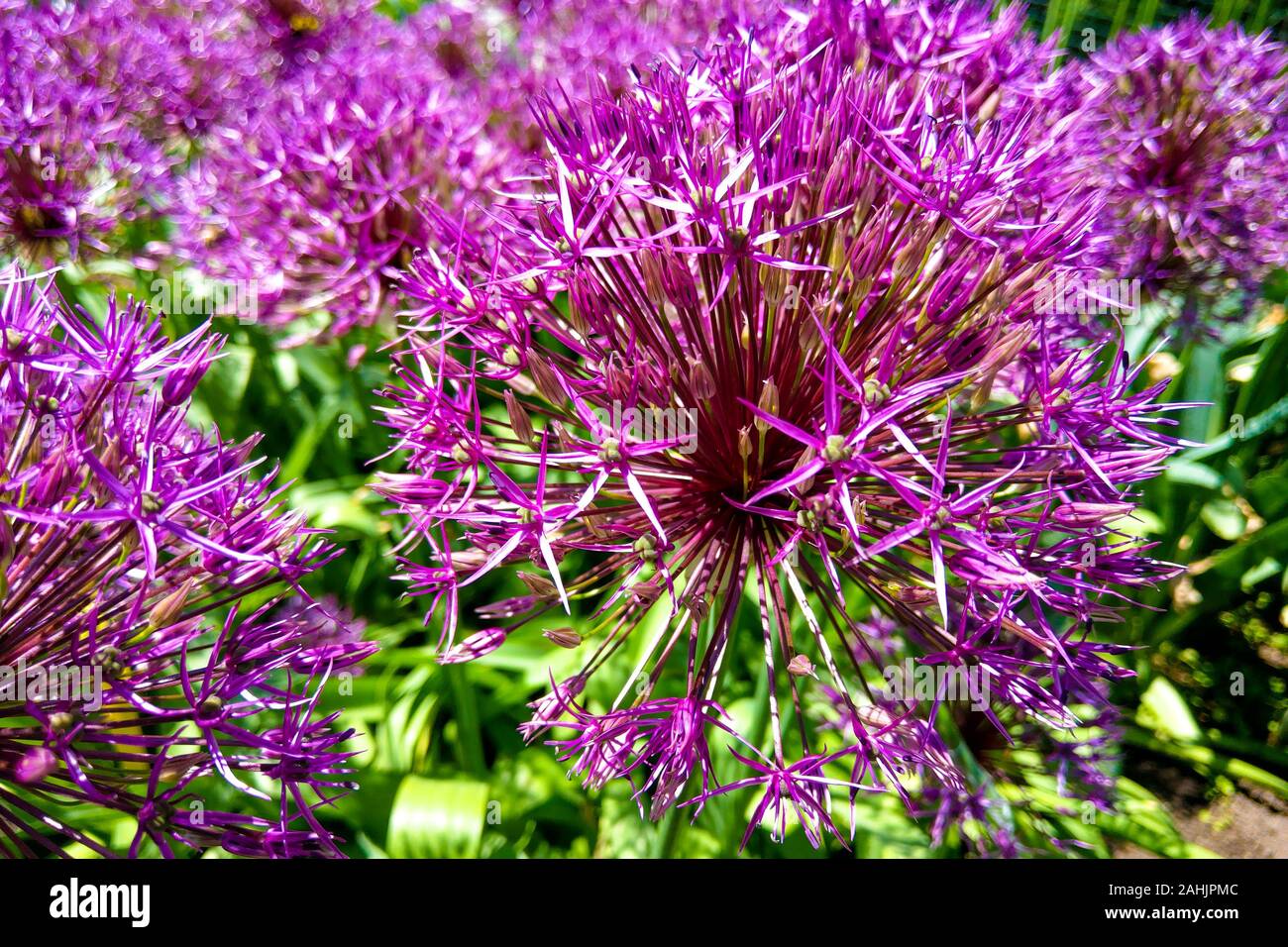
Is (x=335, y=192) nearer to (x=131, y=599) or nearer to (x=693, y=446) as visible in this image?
(x=131, y=599)

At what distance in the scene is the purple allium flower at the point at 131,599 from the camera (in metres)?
1.36

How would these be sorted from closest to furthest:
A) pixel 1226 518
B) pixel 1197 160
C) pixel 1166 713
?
pixel 1197 160 < pixel 1226 518 < pixel 1166 713

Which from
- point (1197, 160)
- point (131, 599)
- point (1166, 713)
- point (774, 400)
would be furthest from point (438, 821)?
point (1197, 160)

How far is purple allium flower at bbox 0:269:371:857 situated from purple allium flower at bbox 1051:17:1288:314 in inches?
123

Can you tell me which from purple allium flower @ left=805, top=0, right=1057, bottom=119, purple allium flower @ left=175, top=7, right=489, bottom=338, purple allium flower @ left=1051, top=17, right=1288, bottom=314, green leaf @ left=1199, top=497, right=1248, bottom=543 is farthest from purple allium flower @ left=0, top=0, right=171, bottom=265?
green leaf @ left=1199, top=497, right=1248, bottom=543

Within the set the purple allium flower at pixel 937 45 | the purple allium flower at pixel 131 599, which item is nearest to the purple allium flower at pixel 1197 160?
the purple allium flower at pixel 937 45

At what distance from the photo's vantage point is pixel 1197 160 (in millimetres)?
3270

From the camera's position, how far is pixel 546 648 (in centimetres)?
311

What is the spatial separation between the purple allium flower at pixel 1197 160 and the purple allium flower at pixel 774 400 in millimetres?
1889

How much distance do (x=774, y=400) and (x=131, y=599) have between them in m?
1.25

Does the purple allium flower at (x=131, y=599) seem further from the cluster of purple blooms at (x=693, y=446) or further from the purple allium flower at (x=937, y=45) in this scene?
the purple allium flower at (x=937, y=45)
